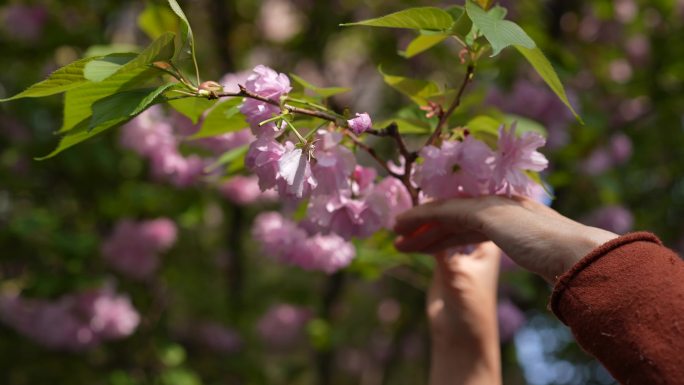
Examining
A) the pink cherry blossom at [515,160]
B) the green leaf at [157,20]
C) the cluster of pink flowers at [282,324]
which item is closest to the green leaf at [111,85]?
the pink cherry blossom at [515,160]

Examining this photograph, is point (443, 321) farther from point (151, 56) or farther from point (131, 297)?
point (131, 297)

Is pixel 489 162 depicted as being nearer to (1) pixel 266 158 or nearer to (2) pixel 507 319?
(1) pixel 266 158

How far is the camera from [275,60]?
3.53 m

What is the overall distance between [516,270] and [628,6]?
1545 mm

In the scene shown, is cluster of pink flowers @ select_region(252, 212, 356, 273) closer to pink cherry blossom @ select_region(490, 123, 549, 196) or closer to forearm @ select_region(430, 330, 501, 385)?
forearm @ select_region(430, 330, 501, 385)

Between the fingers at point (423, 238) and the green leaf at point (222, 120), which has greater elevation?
the green leaf at point (222, 120)

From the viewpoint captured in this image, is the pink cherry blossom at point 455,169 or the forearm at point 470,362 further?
the forearm at point 470,362

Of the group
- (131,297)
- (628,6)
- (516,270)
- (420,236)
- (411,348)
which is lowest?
(411,348)

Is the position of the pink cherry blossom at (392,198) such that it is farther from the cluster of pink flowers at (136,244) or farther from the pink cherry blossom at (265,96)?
the cluster of pink flowers at (136,244)

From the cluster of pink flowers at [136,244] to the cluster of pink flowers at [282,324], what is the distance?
2.10 ft

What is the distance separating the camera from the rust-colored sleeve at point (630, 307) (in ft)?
2.16

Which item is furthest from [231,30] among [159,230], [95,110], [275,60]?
[95,110]

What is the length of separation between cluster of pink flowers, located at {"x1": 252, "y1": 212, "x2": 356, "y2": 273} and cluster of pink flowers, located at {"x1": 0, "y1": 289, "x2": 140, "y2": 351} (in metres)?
1.01

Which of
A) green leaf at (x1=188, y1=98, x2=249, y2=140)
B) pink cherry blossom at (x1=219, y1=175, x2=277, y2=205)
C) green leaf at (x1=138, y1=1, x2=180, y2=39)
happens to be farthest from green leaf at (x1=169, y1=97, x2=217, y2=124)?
pink cherry blossom at (x1=219, y1=175, x2=277, y2=205)
